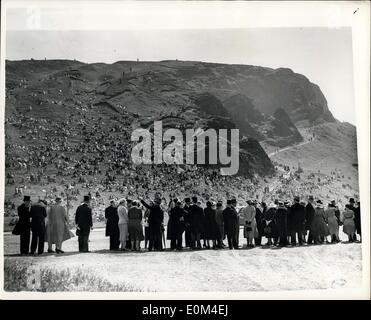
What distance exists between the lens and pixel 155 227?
426 inches

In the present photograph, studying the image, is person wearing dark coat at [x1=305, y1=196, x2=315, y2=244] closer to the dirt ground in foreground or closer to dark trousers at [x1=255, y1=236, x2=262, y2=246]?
the dirt ground in foreground

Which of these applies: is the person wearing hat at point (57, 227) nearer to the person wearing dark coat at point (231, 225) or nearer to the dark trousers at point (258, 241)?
the person wearing dark coat at point (231, 225)

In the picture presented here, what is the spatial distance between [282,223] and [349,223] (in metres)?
1.44

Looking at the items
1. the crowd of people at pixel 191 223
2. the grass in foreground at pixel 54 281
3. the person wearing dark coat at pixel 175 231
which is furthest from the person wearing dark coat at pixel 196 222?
the grass in foreground at pixel 54 281

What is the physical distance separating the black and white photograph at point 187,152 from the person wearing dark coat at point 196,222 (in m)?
0.05

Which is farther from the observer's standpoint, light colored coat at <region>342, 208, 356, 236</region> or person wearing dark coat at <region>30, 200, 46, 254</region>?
light colored coat at <region>342, 208, 356, 236</region>

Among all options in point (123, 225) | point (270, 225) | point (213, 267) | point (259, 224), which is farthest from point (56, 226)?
point (270, 225)

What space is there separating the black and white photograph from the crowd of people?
0.03 metres

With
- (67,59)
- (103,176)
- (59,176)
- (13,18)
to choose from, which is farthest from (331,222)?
(13,18)

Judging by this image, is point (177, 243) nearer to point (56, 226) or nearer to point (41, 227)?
point (56, 226)

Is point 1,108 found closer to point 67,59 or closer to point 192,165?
point 67,59

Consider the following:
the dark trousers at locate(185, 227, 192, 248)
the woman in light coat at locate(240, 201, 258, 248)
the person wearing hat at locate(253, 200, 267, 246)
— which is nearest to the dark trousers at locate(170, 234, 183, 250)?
the dark trousers at locate(185, 227, 192, 248)

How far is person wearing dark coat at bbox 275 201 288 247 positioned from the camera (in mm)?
11016
